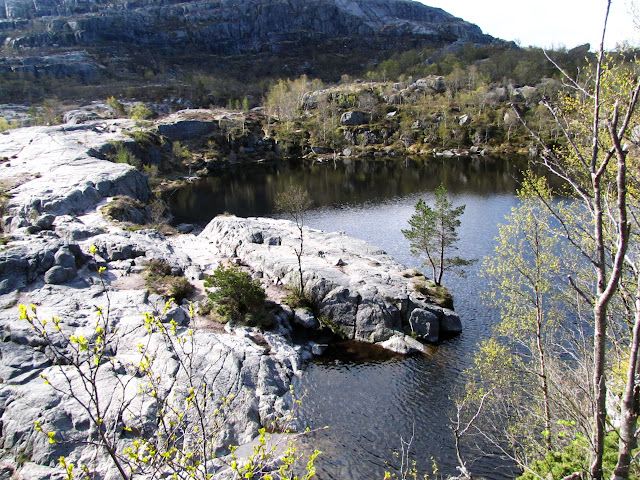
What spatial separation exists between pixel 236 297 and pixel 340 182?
214 ft

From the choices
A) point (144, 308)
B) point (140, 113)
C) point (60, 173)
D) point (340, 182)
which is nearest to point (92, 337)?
point (144, 308)

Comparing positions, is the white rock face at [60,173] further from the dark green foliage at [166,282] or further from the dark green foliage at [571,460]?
the dark green foliage at [571,460]

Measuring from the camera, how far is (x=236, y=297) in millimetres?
34531

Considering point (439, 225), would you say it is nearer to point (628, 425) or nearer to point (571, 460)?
point (571, 460)

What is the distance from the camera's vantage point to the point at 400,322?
35000mm

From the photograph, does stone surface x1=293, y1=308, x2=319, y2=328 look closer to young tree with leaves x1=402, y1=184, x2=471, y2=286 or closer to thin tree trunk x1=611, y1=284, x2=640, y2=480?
young tree with leaves x1=402, y1=184, x2=471, y2=286

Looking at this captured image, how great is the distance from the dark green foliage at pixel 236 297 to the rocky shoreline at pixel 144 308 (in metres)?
1.61

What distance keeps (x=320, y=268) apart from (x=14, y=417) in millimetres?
25202

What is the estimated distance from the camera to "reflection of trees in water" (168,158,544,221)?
78.4 meters

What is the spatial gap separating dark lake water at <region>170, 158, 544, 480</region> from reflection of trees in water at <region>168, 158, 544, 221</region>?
39cm

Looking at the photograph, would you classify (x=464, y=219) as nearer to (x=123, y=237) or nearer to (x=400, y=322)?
(x=400, y=322)

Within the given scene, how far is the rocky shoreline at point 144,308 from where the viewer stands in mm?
21781

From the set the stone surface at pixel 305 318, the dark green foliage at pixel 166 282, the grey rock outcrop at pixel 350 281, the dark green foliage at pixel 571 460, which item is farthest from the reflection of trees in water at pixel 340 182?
the dark green foliage at pixel 571 460

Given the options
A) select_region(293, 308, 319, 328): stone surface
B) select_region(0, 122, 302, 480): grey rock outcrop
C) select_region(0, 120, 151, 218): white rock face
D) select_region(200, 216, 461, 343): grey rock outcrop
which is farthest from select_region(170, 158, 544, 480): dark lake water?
select_region(0, 120, 151, 218): white rock face
